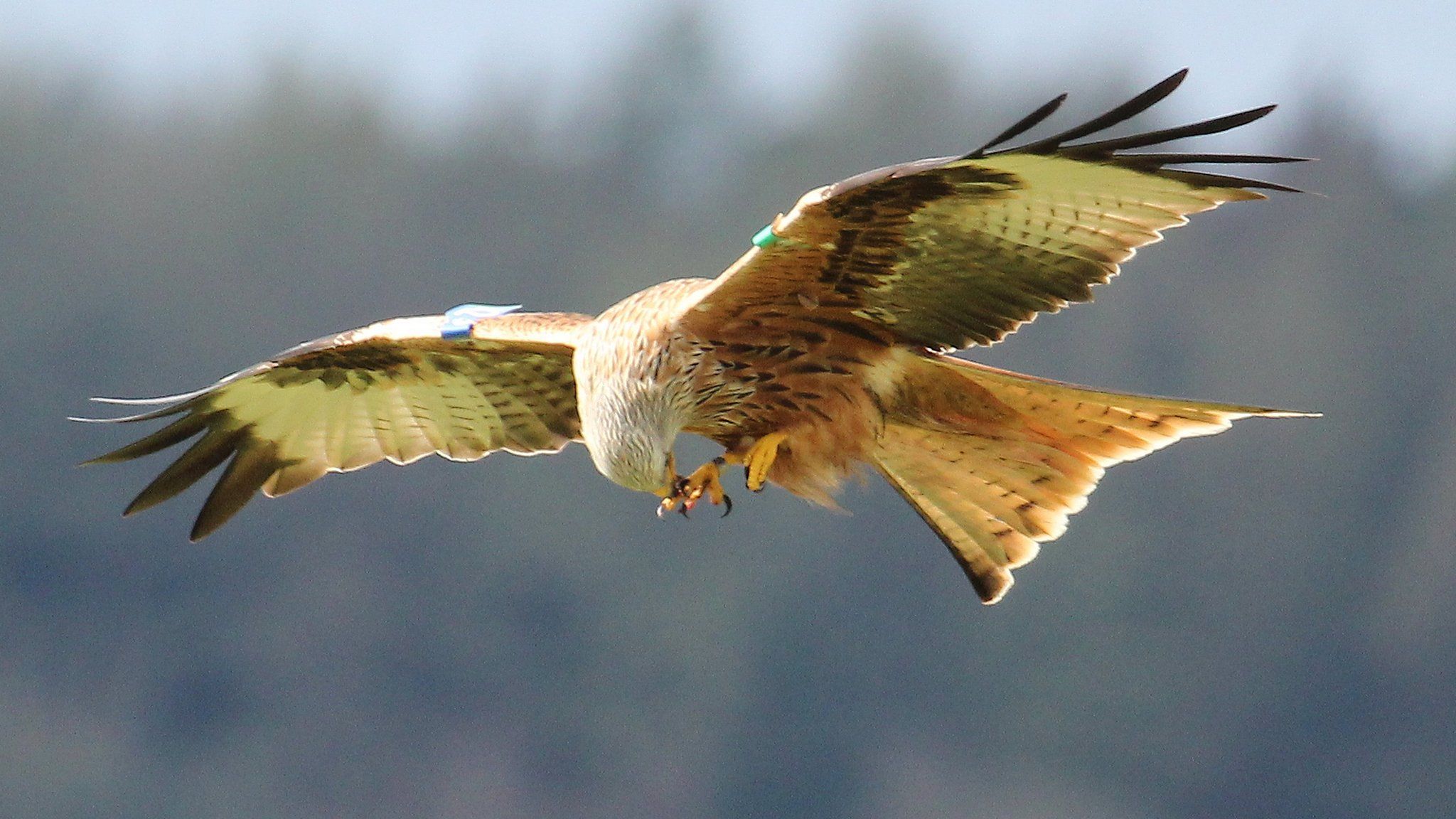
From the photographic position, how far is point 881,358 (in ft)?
22.6

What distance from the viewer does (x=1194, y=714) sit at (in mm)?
39719

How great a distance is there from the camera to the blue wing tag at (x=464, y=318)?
Answer: 7.39m

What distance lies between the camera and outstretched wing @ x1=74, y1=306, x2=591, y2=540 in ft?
25.2

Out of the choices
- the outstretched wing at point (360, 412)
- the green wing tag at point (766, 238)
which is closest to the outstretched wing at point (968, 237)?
the green wing tag at point (766, 238)

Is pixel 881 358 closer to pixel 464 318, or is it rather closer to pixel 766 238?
pixel 766 238

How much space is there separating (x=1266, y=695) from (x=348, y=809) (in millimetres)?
15096

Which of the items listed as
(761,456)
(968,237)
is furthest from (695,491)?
(968,237)

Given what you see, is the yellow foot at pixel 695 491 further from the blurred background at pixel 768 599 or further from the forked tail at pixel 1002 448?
the blurred background at pixel 768 599

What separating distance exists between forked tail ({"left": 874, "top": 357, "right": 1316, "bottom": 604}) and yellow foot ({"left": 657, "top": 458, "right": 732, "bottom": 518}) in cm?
51

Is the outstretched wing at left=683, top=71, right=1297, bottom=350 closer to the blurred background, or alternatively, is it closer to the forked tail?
the forked tail

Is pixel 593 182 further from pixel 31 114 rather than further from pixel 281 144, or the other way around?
pixel 31 114

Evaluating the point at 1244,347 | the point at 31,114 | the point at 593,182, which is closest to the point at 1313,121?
the point at 1244,347

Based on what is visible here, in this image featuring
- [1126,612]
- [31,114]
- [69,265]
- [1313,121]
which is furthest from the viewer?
[31,114]

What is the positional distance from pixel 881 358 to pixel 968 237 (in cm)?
57
